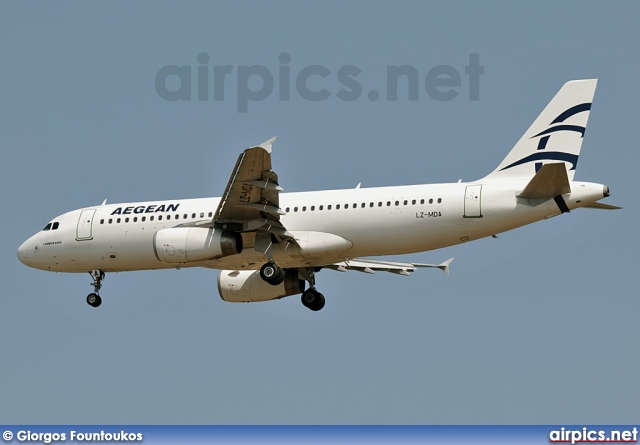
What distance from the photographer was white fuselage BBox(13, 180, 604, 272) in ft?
149

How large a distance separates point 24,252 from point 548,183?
19783mm

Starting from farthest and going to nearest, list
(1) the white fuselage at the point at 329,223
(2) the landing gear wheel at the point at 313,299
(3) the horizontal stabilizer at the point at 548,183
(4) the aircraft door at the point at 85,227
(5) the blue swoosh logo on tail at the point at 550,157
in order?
1. (2) the landing gear wheel at the point at 313,299
2. (4) the aircraft door at the point at 85,227
3. (5) the blue swoosh logo on tail at the point at 550,157
4. (1) the white fuselage at the point at 329,223
5. (3) the horizontal stabilizer at the point at 548,183

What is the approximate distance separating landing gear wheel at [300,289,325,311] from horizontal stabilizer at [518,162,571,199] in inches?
395

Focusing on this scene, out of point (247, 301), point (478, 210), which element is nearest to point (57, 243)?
point (247, 301)

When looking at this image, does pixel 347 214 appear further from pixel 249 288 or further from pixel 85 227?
pixel 85 227

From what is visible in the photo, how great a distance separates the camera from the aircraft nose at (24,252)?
52.2 meters

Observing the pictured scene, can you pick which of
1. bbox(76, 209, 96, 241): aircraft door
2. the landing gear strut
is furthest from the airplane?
the landing gear strut

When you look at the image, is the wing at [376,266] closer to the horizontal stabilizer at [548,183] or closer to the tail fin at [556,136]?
the tail fin at [556,136]

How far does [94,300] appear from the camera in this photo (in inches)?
2025

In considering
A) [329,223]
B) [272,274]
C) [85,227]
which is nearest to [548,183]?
[329,223]

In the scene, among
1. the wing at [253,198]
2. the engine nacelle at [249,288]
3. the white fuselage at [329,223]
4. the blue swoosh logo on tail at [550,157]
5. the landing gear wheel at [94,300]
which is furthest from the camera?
the engine nacelle at [249,288]

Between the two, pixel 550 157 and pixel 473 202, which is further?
pixel 550 157

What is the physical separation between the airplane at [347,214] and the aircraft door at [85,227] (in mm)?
510

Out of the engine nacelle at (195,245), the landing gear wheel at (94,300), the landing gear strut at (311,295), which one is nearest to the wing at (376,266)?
the landing gear strut at (311,295)
